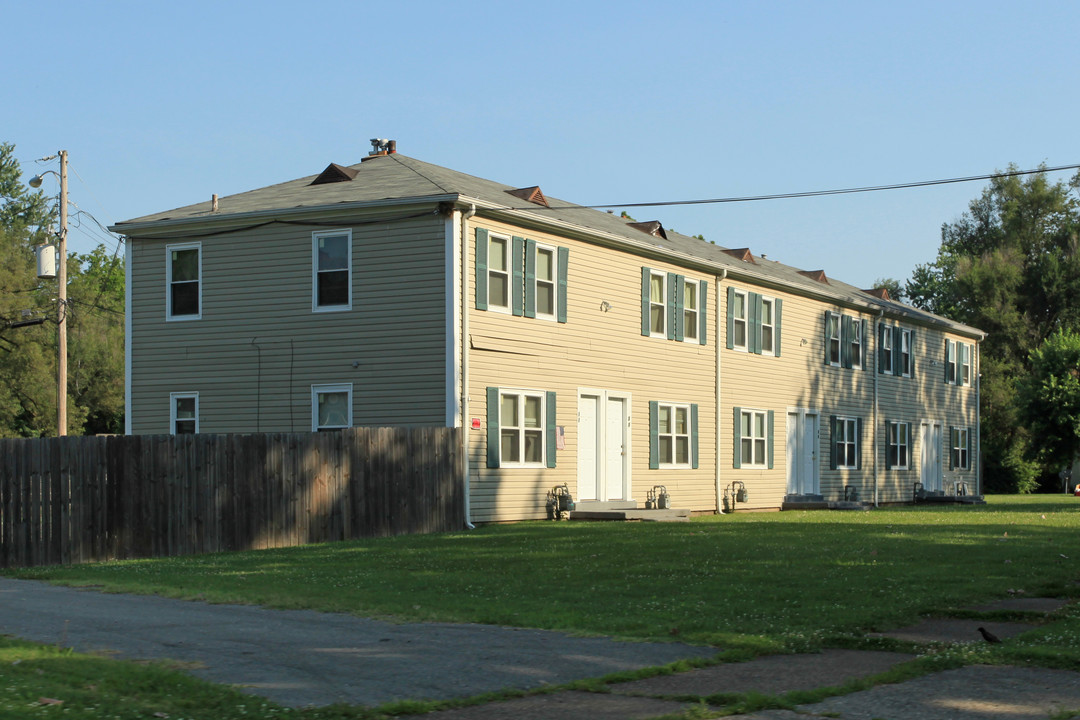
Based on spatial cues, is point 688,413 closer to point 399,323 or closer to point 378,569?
point 399,323

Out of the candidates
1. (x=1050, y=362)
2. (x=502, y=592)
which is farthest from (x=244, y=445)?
(x=1050, y=362)

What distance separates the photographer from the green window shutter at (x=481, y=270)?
23.6m

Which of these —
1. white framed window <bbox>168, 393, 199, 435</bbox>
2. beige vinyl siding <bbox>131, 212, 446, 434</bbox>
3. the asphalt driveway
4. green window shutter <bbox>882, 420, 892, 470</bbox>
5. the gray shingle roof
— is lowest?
Result: the asphalt driveway

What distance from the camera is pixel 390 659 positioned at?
8.50m

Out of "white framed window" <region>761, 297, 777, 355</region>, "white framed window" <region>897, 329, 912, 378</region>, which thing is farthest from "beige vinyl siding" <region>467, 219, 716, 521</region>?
"white framed window" <region>897, 329, 912, 378</region>

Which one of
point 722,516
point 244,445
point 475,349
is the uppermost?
point 475,349

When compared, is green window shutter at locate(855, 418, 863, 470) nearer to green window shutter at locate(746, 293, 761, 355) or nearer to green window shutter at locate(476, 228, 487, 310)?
green window shutter at locate(746, 293, 761, 355)

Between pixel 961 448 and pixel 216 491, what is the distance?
35214mm

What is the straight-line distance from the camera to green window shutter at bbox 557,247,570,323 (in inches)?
1018

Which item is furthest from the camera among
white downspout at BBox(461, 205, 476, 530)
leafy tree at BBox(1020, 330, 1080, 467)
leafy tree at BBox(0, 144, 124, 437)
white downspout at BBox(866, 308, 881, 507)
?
leafy tree at BBox(0, 144, 124, 437)

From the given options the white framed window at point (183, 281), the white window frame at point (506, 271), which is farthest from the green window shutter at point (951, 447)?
the white framed window at point (183, 281)

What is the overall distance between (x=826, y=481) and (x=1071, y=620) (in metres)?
26.3

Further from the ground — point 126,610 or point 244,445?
point 244,445

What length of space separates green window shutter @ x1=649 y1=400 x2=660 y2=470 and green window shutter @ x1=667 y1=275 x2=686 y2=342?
210 centimetres
